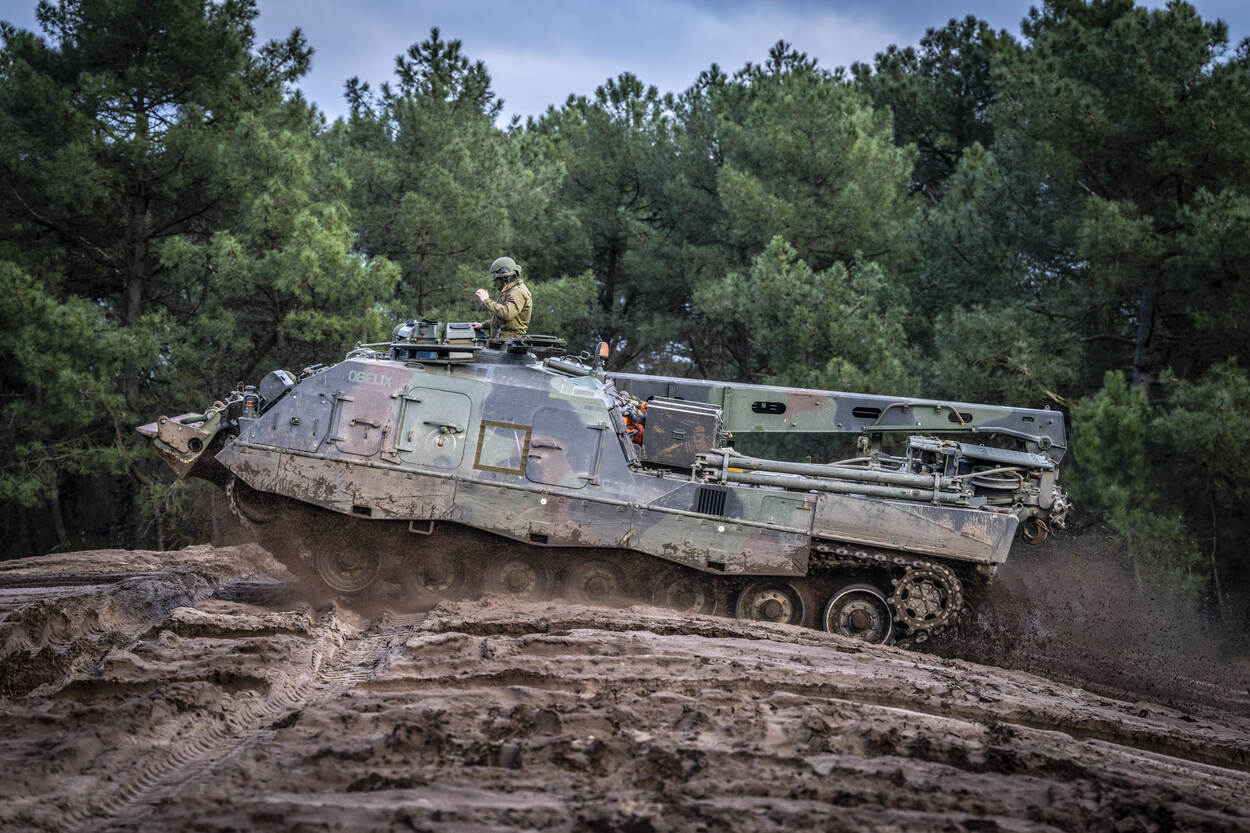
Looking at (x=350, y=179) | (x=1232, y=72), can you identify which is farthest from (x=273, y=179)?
(x=1232, y=72)

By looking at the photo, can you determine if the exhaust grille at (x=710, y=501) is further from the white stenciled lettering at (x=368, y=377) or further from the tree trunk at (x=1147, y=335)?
the tree trunk at (x=1147, y=335)

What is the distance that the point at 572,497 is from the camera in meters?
10.9

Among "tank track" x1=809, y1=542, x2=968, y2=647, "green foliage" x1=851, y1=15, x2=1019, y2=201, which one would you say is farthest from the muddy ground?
"green foliage" x1=851, y1=15, x2=1019, y2=201

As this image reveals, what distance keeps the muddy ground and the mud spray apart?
163 millimetres

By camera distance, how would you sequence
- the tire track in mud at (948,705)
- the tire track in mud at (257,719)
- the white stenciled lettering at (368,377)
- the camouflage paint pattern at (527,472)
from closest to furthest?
the tire track in mud at (257,719)
the tire track in mud at (948,705)
the camouflage paint pattern at (527,472)
the white stenciled lettering at (368,377)

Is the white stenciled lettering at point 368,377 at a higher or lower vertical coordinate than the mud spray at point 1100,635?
higher

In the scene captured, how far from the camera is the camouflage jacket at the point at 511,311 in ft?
39.9

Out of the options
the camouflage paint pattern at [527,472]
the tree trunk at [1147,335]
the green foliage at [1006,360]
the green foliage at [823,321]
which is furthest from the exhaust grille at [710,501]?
the tree trunk at [1147,335]

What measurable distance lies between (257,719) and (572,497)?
15.1ft

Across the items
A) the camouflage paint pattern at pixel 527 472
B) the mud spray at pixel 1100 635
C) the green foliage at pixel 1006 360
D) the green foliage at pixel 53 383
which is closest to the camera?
the mud spray at pixel 1100 635

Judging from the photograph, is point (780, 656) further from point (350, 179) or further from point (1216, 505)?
point (350, 179)

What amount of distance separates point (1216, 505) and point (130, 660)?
14.1 m

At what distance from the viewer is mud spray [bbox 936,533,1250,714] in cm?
1038

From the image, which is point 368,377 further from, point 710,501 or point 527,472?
point 710,501
